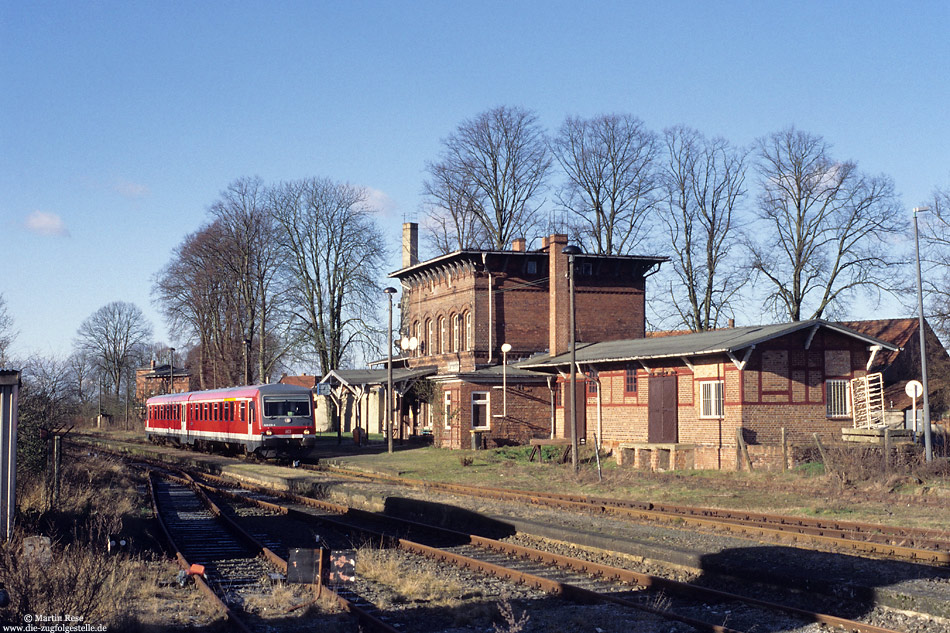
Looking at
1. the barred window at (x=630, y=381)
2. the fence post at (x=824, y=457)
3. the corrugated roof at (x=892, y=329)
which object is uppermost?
the corrugated roof at (x=892, y=329)

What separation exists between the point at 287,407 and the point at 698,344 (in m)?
14.7

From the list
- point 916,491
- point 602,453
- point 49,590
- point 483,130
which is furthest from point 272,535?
point 483,130

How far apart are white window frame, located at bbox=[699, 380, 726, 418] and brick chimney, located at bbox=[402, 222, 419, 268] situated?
31110 mm

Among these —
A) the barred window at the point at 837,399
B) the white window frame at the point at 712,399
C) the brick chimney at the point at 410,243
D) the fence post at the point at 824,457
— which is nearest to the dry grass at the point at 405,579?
the fence post at the point at 824,457

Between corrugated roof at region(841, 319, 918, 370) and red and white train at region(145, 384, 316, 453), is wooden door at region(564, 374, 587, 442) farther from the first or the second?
corrugated roof at region(841, 319, 918, 370)

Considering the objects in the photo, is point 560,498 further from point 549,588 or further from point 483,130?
point 483,130

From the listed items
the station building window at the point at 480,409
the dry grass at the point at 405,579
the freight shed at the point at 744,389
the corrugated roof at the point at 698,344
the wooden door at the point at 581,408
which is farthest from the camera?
the station building window at the point at 480,409

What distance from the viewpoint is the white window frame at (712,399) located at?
2625 centimetres

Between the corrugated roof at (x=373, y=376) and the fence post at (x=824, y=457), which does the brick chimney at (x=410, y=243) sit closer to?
the corrugated roof at (x=373, y=376)

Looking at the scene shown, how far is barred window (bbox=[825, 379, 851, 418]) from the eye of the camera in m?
26.5

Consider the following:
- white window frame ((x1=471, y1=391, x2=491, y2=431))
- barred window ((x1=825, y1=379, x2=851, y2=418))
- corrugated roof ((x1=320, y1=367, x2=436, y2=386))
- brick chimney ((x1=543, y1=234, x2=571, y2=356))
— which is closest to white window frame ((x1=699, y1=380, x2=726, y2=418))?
barred window ((x1=825, y1=379, x2=851, y2=418))

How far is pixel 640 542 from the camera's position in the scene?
41.8 feet

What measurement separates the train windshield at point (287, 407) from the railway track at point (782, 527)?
14.1 metres

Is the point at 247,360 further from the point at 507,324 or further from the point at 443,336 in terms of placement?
the point at 507,324
